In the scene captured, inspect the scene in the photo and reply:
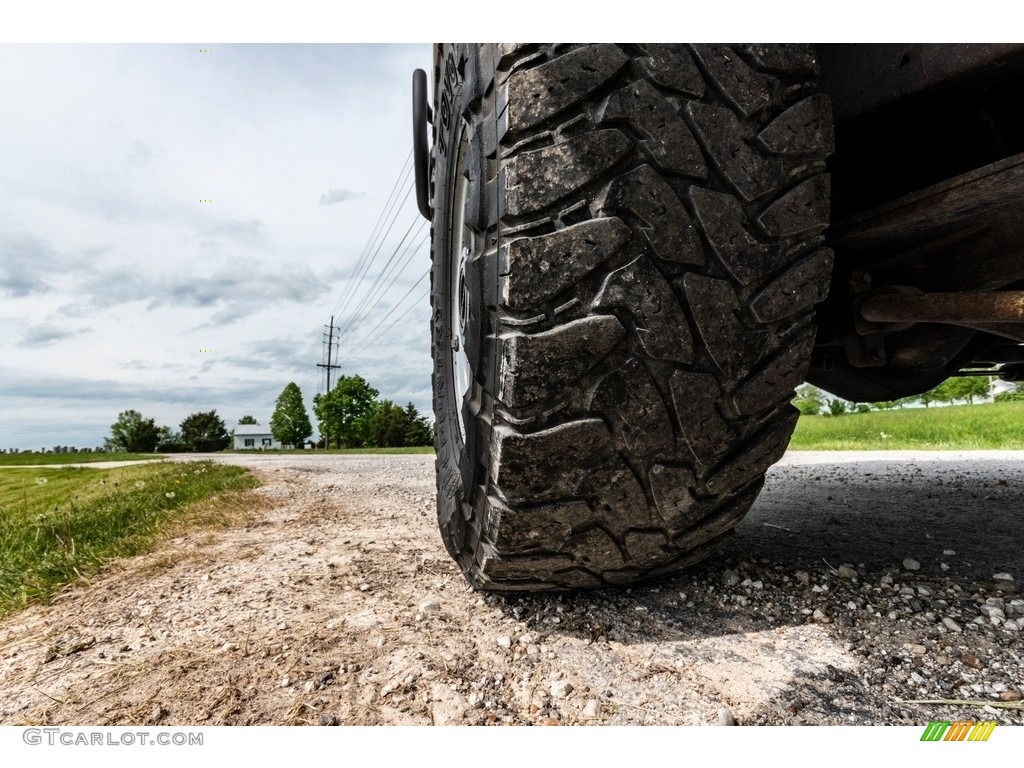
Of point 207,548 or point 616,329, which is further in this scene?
point 207,548

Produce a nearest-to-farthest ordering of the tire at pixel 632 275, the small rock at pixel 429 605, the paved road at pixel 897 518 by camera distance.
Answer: the tire at pixel 632 275 → the small rock at pixel 429 605 → the paved road at pixel 897 518

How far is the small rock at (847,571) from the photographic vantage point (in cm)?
Result: 138

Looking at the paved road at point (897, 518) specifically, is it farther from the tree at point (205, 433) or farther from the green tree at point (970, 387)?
the green tree at point (970, 387)

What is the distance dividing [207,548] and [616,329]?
1.82 m

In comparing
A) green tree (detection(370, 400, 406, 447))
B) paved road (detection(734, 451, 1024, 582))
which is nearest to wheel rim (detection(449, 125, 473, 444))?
paved road (detection(734, 451, 1024, 582))

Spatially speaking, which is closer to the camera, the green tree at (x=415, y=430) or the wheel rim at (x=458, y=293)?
the wheel rim at (x=458, y=293)

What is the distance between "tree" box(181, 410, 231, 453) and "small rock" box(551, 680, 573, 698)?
12044 mm

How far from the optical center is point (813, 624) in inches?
45.5

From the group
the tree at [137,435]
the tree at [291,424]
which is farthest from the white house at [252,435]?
the tree at [137,435]

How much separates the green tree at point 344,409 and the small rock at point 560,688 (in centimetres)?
3073

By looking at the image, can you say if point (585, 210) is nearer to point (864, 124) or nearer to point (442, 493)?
point (864, 124)

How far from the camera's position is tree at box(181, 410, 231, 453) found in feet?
38.6

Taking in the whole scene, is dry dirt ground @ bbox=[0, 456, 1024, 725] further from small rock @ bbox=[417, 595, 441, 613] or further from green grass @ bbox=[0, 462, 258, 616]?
green grass @ bbox=[0, 462, 258, 616]
